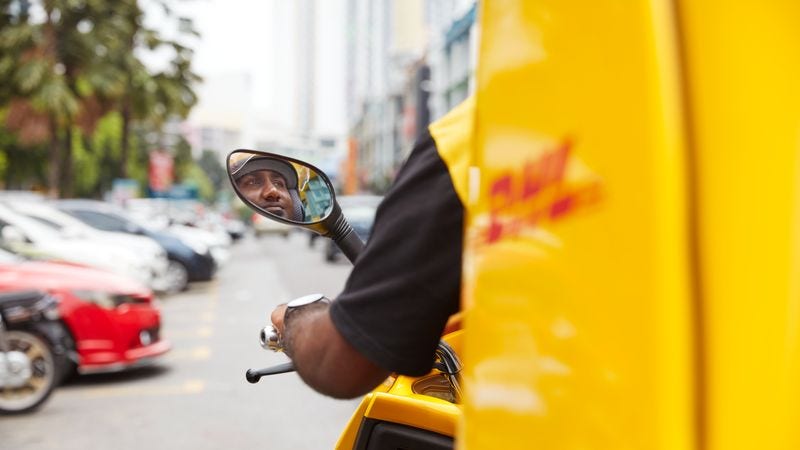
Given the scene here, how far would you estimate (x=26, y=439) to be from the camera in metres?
5.41

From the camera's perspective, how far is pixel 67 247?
11.3 m

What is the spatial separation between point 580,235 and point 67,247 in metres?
11.4

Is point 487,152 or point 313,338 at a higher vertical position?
point 487,152

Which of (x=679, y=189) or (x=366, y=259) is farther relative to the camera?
(x=366, y=259)

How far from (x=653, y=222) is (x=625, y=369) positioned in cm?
15

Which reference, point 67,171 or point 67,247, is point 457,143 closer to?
point 67,247

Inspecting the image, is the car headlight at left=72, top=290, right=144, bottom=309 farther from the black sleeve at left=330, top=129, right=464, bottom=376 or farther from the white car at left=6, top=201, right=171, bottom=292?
the black sleeve at left=330, top=129, right=464, bottom=376

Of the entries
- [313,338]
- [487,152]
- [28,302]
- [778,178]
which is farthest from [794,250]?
[28,302]

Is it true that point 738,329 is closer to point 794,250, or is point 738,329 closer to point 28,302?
point 794,250

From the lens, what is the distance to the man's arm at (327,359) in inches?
47.7

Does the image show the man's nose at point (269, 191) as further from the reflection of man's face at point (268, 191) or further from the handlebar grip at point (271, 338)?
the handlebar grip at point (271, 338)

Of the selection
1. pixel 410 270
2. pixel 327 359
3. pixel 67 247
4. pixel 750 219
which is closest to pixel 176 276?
pixel 67 247

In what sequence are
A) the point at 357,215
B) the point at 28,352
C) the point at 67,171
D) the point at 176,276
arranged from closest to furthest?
the point at 28,352
the point at 176,276
the point at 357,215
the point at 67,171

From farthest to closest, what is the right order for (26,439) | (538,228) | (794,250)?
1. (26,439)
2. (538,228)
3. (794,250)
